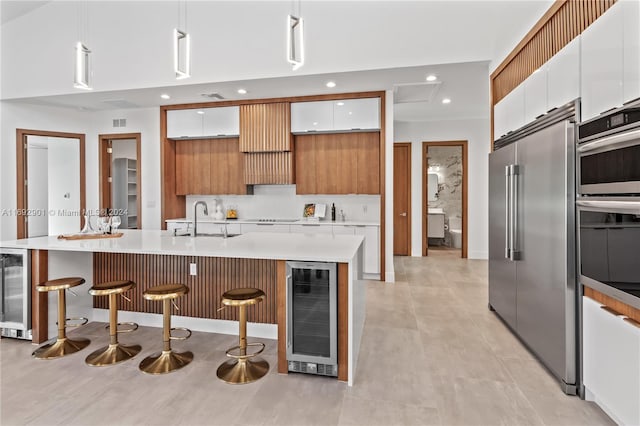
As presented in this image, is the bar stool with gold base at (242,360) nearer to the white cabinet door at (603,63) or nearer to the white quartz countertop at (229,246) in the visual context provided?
the white quartz countertop at (229,246)

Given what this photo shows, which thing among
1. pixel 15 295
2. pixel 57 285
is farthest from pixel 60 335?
pixel 15 295

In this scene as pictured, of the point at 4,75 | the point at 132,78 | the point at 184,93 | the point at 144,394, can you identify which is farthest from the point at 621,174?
the point at 4,75

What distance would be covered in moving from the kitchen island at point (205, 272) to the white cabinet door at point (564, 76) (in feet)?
5.85

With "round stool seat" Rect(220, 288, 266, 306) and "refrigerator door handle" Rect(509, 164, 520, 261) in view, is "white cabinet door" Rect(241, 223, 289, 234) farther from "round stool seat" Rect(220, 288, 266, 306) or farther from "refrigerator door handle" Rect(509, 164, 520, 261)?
"refrigerator door handle" Rect(509, 164, 520, 261)

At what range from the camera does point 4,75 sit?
5.32 meters

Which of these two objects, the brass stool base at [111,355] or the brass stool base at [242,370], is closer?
the brass stool base at [242,370]

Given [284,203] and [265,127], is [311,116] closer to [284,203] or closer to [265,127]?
[265,127]

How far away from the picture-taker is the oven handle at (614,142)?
1672 mm

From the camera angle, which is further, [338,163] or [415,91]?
[338,163]

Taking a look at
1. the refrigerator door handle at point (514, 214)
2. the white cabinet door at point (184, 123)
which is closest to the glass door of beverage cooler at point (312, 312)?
the refrigerator door handle at point (514, 214)

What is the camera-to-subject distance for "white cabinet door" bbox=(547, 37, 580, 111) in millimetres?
2236

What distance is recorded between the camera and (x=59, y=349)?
281 centimetres

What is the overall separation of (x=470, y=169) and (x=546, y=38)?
4467 mm

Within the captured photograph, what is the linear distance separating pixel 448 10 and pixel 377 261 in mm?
3253
